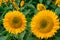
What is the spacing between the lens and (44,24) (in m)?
1.66

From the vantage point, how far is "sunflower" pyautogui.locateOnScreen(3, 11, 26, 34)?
5.75 feet

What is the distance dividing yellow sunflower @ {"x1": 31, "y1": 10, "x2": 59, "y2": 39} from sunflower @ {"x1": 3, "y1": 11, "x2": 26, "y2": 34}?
14 centimetres

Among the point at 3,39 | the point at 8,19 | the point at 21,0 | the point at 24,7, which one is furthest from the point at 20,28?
the point at 21,0

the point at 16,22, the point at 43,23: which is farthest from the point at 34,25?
the point at 16,22

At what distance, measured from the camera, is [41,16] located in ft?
5.43

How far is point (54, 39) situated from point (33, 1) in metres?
0.88

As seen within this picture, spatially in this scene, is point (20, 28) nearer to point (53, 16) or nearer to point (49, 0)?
point (53, 16)

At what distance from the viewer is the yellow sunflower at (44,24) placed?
63.4 inches

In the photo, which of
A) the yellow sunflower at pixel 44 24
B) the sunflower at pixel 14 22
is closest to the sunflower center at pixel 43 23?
the yellow sunflower at pixel 44 24

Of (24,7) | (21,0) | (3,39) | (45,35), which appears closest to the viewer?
(45,35)

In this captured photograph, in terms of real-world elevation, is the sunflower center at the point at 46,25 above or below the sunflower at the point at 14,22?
above

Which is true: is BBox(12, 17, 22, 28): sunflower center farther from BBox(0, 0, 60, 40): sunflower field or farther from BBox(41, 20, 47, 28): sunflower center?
BBox(41, 20, 47, 28): sunflower center

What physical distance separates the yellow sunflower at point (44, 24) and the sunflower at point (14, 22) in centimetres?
14

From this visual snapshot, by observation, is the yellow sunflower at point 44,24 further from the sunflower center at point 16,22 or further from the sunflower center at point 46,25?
the sunflower center at point 16,22
